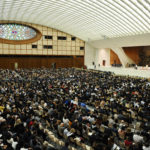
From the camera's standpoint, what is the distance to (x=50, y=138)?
319 inches

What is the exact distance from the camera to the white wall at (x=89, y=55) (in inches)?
1838

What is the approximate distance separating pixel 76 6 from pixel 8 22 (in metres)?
19.1

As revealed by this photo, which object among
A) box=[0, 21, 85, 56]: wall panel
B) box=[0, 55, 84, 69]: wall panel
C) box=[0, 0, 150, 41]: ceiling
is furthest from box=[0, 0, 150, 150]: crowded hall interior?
box=[0, 55, 84, 69]: wall panel

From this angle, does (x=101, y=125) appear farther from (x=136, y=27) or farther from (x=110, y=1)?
(x=136, y=27)

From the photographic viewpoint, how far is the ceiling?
76.9 ft

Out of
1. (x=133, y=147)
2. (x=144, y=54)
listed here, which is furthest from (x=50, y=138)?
(x=144, y=54)

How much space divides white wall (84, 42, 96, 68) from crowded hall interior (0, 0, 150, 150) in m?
0.28

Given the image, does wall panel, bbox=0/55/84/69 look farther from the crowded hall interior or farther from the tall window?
the tall window

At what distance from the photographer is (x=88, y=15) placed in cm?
2966

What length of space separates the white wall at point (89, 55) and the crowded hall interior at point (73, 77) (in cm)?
28

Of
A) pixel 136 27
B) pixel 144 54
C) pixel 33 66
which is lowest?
pixel 33 66

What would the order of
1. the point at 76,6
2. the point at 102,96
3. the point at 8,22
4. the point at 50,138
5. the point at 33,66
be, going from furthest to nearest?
the point at 33,66 → the point at 8,22 → the point at 76,6 → the point at 102,96 → the point at 50,138

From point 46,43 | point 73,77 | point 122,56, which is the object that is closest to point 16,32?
point 46,43

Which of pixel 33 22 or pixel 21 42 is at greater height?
pixel 33 22
